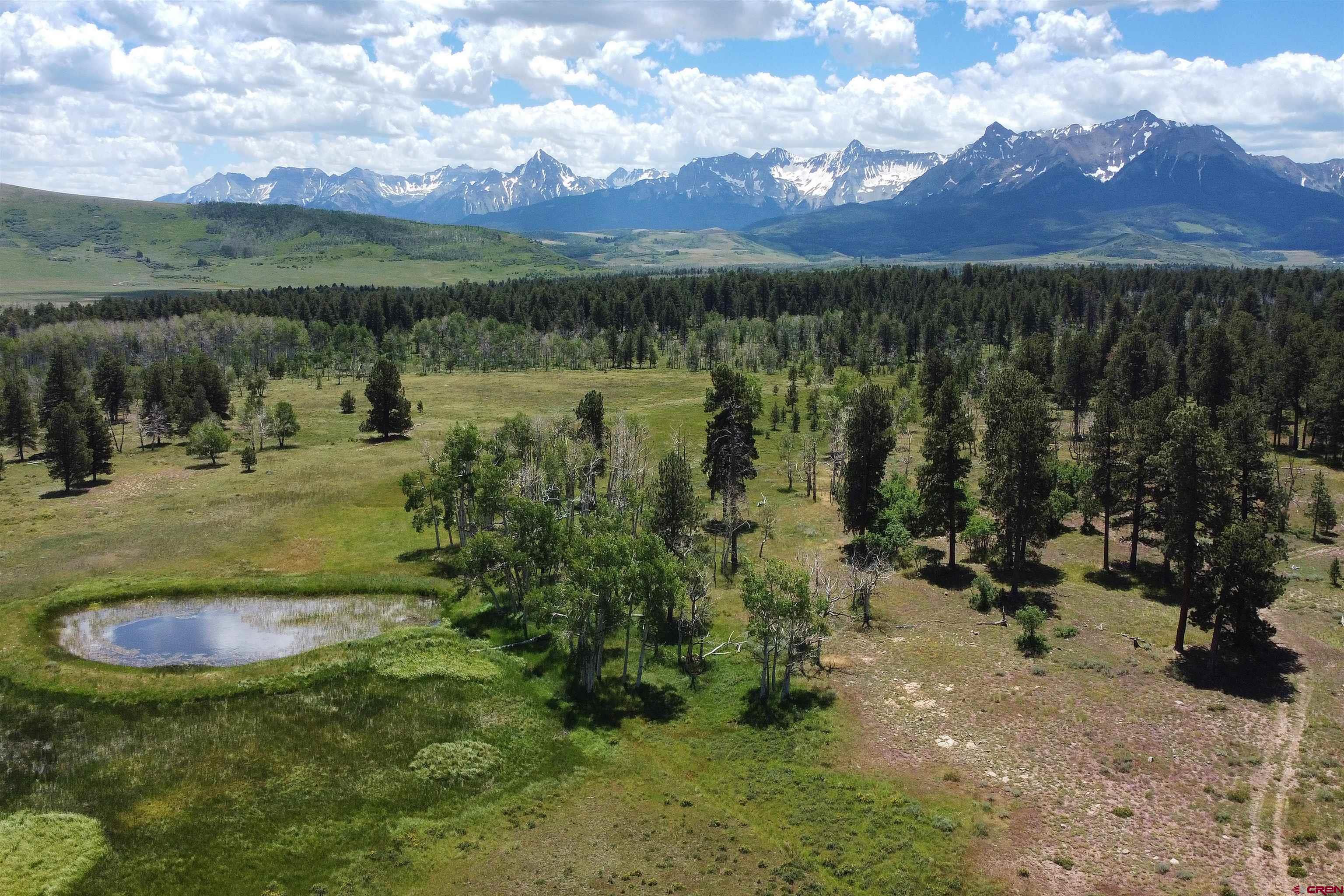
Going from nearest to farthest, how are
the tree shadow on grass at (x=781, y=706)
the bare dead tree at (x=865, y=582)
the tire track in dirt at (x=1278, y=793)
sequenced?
1. the tire track in dirt at (x=1278, y=793)
2. the tree shadow on grass at (x=781, y=706)
3. the bare dead tree at (x=865, y=582)

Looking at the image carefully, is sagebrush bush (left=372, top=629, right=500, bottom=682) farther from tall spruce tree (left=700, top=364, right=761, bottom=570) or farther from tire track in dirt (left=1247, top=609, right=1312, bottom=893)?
tire track in dirt (left=1247, top=609, right=1312, bottom=893)

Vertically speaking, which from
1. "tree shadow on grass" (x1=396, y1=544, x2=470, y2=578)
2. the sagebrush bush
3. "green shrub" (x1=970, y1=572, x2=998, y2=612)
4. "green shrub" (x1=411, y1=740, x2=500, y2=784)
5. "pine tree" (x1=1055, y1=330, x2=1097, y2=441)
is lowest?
"green shrub" (x1=411, y1=740, x2=500, y2=784)

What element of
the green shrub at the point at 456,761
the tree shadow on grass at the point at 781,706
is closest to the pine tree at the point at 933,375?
the tree shadow on grass at the point at 781,706

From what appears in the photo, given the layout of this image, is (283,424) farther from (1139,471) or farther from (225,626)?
(1139,471)

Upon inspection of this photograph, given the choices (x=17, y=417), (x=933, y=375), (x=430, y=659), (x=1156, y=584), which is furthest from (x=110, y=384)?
(x=1156, y=584)

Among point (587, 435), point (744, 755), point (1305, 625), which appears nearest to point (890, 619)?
point (744, 755)

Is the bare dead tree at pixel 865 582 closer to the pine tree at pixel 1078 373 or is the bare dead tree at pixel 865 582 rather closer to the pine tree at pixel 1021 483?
the pine tree at pixel 1021 483

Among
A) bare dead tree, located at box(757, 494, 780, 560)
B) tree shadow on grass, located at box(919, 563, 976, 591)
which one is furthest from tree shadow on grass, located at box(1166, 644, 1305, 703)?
bare dead tree, located at box(757, 494, 780, 560)
